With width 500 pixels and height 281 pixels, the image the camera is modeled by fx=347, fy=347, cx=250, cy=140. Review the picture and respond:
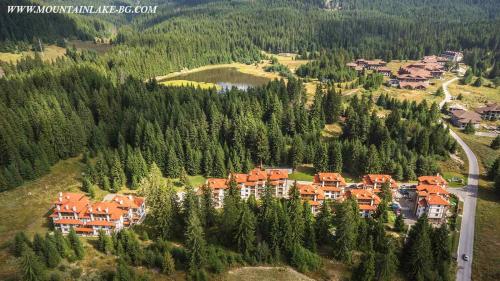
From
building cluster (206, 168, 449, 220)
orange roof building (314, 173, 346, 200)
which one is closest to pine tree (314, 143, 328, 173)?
building cluster (206, 168, 449, 220)

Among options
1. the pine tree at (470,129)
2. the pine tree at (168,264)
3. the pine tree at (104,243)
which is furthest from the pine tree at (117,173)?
the pine tree at (470,129)

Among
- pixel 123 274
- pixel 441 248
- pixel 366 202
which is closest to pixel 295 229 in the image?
pixel 366 202

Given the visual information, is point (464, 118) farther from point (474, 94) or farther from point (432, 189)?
point (432, 189)

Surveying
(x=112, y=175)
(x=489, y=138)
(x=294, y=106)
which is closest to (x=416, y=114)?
(x=489, y=138)

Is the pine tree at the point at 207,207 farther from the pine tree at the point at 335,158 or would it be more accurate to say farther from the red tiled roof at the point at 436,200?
the red tiled roof at the point at 436,200

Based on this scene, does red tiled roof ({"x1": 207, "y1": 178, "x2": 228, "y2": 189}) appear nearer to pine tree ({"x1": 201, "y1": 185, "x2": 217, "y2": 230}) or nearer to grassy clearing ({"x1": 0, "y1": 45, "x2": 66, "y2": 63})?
pine tree ({"x1": 201, "y1": 185, "x2": 217, "y2": 230})

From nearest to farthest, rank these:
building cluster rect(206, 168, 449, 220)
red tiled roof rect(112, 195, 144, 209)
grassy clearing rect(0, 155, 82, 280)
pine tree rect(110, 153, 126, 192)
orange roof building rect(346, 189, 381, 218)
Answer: grassy clearing rect(0, 155, 82, 280), red tiled roof rect(112, 195, 144, 209), building cluster rect(206, 168, 449, 220), orange roof building rect(346, 189, 381, 218), pine tree rect(110, 153, 126, 192)

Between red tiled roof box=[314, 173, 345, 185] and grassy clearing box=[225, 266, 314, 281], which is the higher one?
red tiled roof box=[314, 173, 345, 185]
